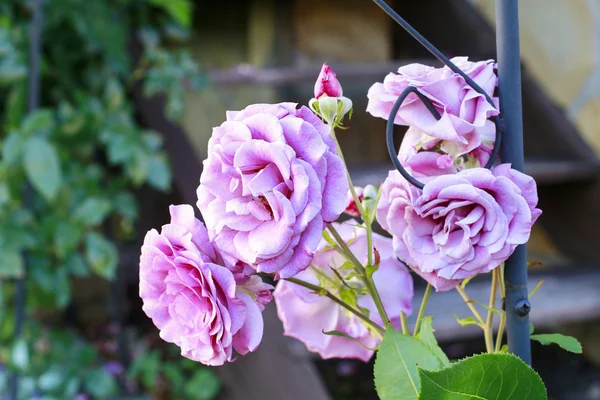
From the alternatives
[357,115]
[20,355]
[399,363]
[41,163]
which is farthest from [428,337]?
[357,115]

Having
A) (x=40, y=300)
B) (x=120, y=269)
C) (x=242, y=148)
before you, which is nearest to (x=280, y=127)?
(x=242, y=148)

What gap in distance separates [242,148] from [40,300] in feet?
4.34

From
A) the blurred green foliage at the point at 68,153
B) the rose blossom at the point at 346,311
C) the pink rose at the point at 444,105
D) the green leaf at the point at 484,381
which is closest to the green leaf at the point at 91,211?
the blurred green foliage at the point at 68,153

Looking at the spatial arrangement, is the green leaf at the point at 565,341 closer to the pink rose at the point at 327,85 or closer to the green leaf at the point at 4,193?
the pink rose at the point at 327,85

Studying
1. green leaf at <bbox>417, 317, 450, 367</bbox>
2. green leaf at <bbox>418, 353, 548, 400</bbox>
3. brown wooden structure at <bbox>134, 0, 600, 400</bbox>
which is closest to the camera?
green leaf at <bbox>418, 353, 548, 400</bbox>

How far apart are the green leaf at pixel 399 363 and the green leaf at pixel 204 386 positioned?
3.95ft

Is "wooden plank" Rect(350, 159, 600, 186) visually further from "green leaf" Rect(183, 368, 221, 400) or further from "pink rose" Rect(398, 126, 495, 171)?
"pink rose" Rect(398, 126, 495, 171)

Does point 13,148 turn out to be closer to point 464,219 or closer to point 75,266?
point 75,266

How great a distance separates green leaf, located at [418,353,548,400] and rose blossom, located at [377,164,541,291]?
0.06 m

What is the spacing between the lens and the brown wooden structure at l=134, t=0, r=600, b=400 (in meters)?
1.38

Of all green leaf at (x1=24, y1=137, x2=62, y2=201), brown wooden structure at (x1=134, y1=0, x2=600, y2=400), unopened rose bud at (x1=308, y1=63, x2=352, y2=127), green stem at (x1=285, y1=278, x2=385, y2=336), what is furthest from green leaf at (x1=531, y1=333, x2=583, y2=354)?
green leaf at (x1=24, y1=137, x2=62, y2=201)

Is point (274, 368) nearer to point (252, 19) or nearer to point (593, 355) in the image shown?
point (593, 355)

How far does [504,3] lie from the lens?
0.49 m

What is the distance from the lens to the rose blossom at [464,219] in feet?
1.34
